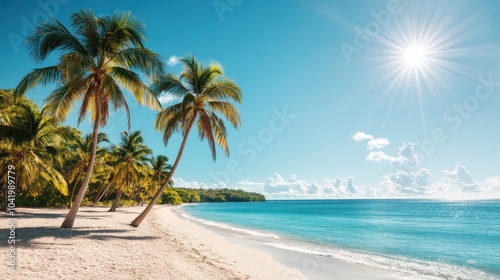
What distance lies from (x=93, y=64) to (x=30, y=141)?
21.7 ft

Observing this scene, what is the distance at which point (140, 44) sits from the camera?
12141 mm

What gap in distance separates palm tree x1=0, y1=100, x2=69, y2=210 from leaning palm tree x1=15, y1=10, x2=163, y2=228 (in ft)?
7.85

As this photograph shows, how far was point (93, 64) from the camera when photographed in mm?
11500

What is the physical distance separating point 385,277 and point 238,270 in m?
5.35

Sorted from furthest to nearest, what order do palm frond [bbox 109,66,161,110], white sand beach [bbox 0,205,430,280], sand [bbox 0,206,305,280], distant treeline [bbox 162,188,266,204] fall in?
distant treeline [bbox 162,188,266,204] → palm frond [bbox 109,66,161,110] → white sand beach [bbox 0,205,430,280] → sand [bbox 0,206,305,280]

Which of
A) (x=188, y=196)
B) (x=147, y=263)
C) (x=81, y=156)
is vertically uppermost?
(x=81, y=156)

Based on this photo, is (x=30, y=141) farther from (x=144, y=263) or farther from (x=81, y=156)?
(x=81, y=156)

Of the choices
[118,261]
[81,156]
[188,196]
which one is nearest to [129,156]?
[81,156]

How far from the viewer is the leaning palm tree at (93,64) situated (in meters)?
10.9

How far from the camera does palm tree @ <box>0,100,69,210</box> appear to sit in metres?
13.4

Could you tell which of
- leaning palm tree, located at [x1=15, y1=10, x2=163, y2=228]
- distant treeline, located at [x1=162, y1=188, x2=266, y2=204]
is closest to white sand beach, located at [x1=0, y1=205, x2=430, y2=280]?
leaning palm tree, located at [x1=15, y1=10, x2=163, y2=228]

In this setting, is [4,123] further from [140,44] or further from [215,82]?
[215,82]

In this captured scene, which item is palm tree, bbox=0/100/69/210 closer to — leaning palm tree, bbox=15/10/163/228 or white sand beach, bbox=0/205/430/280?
leaning palm tree, bbox=15/10/163/228

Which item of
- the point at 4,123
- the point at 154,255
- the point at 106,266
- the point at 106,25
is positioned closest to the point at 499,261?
the point at 154,255
